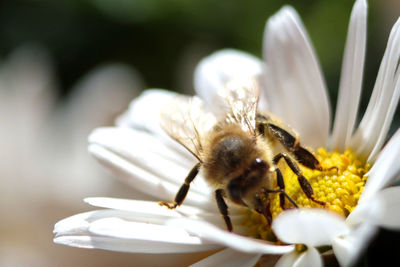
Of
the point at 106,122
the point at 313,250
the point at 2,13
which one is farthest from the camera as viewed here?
the point at 2,13

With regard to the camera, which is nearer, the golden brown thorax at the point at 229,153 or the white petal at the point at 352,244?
the white petal at the point at 352,244

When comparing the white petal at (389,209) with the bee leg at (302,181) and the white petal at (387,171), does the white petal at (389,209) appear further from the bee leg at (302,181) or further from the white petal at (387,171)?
the bee leg at (302,181)

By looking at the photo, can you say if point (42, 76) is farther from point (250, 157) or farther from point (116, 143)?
point (250, 157)

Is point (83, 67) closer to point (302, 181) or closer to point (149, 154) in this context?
point (149, 154)

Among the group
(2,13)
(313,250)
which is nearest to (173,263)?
(313,250)

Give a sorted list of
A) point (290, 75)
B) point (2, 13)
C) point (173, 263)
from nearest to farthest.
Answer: point (290, 75) < point (173, 263) < point (2, 13)

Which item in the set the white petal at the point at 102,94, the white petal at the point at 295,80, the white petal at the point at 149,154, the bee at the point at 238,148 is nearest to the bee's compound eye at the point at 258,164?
the bee at the point at 238,148

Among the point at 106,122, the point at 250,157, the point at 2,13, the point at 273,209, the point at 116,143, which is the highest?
the point at 2,13
